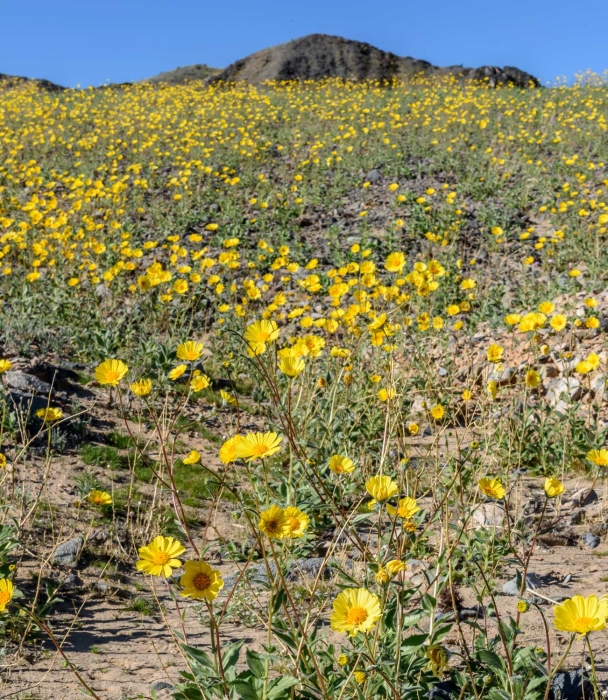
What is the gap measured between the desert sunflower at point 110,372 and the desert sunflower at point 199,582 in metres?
1.00

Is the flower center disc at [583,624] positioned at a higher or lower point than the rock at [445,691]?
higher

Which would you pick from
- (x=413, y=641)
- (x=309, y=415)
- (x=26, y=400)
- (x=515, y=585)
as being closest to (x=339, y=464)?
(x=413, y=641)

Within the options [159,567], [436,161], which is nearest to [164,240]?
[436,161]

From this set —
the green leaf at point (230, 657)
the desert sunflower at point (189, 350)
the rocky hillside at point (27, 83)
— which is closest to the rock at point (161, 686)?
the green leaf at point (230, 657)

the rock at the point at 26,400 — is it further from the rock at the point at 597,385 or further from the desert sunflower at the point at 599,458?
the rock at the point at 597,385

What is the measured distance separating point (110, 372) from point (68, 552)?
4.31 feet

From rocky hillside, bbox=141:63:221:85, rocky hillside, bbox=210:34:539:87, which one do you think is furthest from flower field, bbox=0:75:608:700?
rocky hillside, bbox=141:63:221:85

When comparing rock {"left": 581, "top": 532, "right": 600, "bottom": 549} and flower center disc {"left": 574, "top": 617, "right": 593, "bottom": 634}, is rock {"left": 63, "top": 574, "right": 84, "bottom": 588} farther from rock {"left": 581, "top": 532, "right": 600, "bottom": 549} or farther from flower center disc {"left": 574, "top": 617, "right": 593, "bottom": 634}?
rock {"left": 581, "top": 532, "right": 600, "bottom": 549}

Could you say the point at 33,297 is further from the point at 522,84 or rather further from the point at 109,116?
the point at 522,84

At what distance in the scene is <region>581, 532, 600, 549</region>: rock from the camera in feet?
11.7

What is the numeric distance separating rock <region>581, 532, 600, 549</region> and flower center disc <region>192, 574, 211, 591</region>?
2764mm

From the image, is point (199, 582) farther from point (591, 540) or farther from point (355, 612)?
point (591, 540)

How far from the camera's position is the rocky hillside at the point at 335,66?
24.0m

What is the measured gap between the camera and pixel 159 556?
1.73m
